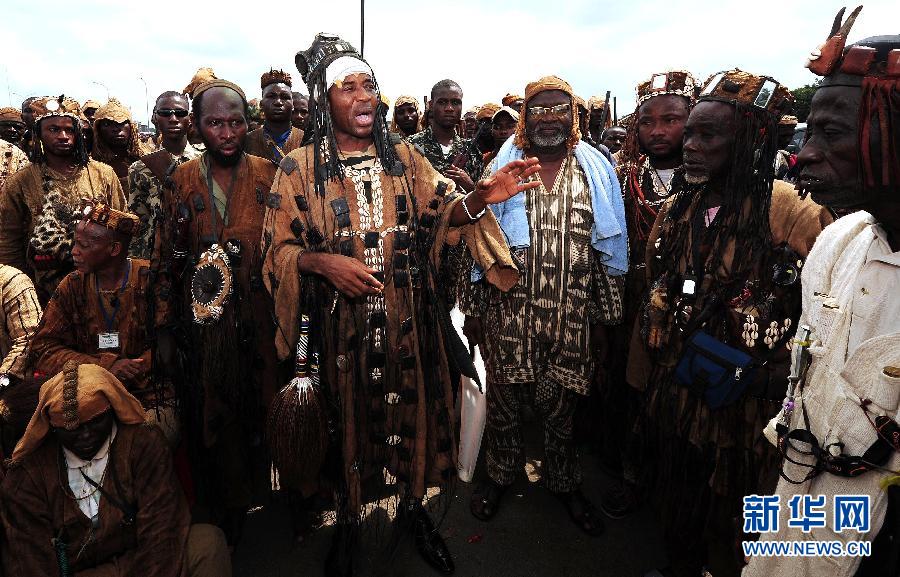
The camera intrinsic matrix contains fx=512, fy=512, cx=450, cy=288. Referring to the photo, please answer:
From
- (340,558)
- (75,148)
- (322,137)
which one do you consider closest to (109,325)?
(322,137)

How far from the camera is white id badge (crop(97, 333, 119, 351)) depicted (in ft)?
10.5

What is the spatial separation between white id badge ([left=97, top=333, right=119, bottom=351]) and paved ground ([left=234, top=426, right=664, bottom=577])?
4.93 feet

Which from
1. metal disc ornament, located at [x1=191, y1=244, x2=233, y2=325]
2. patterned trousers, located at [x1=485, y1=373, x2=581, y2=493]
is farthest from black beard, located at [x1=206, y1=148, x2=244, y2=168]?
patterned trousers, located at [x1=485, y1=373, x2=581, y2=493]

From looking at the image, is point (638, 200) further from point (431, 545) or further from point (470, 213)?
point (431, 545)

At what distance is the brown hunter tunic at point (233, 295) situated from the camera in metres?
3.04

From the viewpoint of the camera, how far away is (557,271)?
3.21 m

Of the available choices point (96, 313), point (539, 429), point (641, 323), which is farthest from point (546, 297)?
point (96, 313)

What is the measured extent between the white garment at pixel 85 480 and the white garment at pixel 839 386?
2.85m

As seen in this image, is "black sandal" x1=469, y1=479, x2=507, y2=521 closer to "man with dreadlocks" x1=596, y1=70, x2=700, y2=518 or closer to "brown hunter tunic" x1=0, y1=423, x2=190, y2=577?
"man with dreadlocks" x1=596, y1=70, x2=700, y2=518

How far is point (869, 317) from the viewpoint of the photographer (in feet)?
4.61

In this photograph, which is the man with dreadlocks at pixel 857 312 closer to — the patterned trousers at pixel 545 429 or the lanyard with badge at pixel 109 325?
the patterned trousers at pixel 545 429

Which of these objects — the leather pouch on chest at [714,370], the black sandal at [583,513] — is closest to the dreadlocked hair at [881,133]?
the leather pouch on chest at [714,370]

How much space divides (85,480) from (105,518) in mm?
209

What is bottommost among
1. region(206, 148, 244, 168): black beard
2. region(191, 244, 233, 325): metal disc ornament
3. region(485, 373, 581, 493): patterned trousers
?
region(485, 373, 581, 493): patterned trousers
